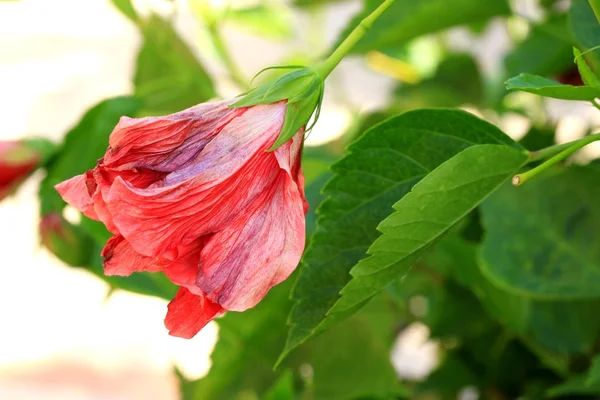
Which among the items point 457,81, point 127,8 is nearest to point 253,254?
point 127,8

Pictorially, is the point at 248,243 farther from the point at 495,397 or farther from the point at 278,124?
the point at 495,397

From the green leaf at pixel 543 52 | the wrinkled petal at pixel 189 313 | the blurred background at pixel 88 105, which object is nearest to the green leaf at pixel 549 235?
the green leaf at pixel 543 52

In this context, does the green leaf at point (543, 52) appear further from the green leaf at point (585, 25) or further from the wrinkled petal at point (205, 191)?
the wrinkled petal at point (205, 191)

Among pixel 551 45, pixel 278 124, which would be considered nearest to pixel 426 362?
pixel 551 45

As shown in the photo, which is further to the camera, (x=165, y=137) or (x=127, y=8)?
(x=127, y=8)

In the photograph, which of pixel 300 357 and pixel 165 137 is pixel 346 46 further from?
pixel 300 357

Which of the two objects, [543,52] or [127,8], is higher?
[127,8]

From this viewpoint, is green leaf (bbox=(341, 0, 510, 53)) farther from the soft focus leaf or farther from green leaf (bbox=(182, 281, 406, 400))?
the soft focus leaf

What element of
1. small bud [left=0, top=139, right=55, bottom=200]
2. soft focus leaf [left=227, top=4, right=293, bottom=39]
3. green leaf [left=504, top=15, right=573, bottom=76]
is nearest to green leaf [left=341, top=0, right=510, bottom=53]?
green leaf [left=504, top=15, right=573, bottom=76]
